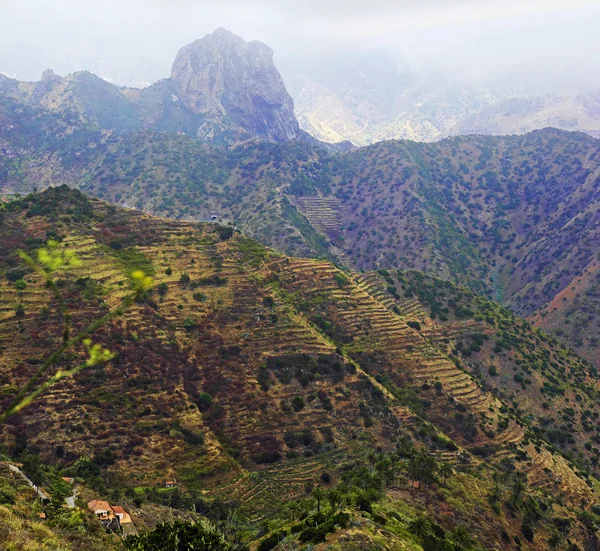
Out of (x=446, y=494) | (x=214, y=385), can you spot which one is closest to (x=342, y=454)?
(x=446, y=494)

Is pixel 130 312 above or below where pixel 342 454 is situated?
above

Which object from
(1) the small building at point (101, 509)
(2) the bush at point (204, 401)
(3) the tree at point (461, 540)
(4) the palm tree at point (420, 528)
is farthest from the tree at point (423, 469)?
(1) the small building at point (101, 509)

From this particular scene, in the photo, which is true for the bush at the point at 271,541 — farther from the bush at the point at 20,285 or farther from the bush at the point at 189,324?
the bush at the point at 20,285

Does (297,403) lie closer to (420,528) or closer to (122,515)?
(420,528)

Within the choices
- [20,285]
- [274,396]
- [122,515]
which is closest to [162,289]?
[20,285]

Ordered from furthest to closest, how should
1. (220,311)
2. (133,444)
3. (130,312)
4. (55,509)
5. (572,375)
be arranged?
(572,375), (220,311), (130,312), (133,444), (55,509)

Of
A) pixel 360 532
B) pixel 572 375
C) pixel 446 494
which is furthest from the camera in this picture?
pixel 572 375

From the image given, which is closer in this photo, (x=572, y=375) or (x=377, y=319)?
(x=377, y=319)

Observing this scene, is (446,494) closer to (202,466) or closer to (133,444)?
(202,466)
